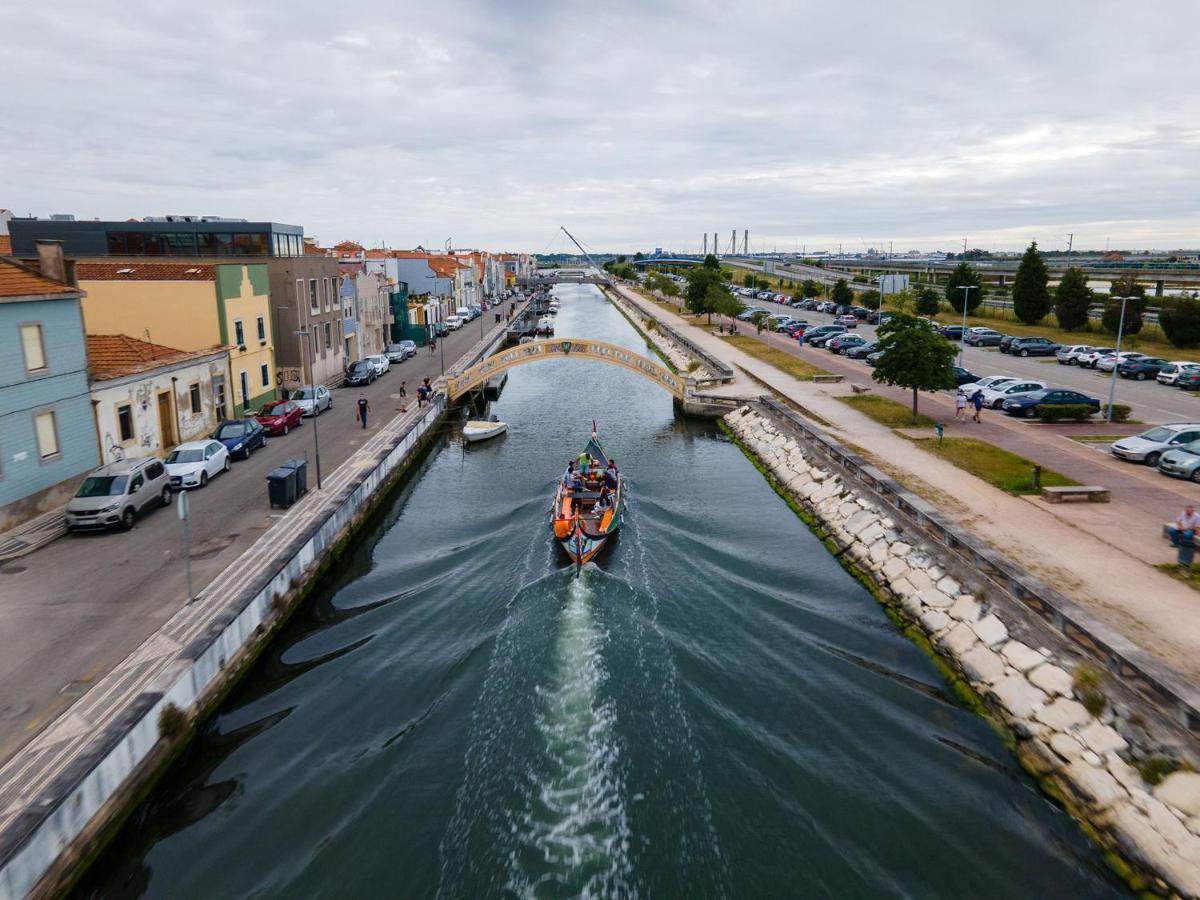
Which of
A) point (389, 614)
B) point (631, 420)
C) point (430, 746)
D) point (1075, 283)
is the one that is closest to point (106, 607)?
point (389, 614)

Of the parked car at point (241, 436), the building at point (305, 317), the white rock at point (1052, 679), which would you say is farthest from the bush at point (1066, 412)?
the building at point (305, 317)

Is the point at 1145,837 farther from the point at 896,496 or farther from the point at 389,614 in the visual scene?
the point at 389,614

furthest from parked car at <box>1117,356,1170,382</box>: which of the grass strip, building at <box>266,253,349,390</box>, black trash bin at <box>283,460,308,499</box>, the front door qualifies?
the front door

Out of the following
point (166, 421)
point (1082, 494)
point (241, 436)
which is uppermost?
point (166, 421)

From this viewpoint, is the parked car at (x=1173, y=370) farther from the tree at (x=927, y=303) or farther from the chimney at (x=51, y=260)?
the chimney at (x=51, y=260)

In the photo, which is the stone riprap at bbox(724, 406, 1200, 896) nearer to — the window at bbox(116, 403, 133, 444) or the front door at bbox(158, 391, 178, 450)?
the window at bbox(116, 403, 133, 444)

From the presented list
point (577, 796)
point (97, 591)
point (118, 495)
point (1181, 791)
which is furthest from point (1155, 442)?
point (118, 495)

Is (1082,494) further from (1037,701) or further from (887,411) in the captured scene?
(887,411)
